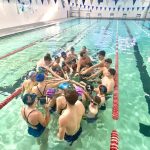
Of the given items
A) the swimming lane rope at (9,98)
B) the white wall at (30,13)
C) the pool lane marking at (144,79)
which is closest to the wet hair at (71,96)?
the pool lane marking at (144,79)

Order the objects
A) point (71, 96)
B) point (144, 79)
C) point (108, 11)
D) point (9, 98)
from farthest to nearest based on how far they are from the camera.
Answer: point (108, 11), point (144, 79), point (9, 98), point (71, 96)

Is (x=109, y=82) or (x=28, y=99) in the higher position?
(x=28, y=99)

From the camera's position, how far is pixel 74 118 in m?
2.99

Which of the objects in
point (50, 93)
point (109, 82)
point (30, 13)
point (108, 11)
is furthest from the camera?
point (108, 11)

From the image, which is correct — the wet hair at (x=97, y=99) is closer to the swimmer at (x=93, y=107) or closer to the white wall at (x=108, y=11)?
the swimmer at (x=93, y=107)

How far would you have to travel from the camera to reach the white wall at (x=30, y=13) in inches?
671

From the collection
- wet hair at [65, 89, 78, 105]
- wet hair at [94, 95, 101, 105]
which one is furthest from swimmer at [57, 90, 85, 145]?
wet hair at [94, 95, 101, 105]

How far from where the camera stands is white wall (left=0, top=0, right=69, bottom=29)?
17.0 metres

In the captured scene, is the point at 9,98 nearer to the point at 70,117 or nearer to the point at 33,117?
the point at 33,117

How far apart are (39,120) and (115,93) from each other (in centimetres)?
277

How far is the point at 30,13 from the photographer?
857 inches

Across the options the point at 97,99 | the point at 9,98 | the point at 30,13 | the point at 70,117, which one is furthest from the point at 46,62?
the point at 30,13

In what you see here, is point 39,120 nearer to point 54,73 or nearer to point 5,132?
point 5,132

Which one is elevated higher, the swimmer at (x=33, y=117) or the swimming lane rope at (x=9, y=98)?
the swimmer at (x=33, y=117)
